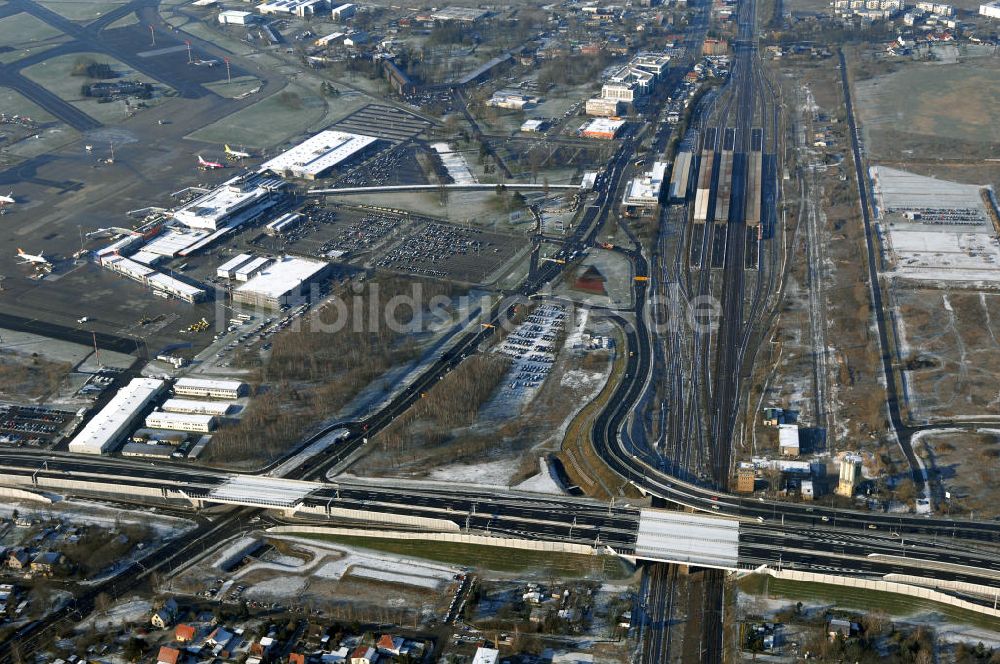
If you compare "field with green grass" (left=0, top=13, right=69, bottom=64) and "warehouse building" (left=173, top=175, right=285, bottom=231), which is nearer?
"warehouse building" (left=173, top=175, right=285, bottom=231)

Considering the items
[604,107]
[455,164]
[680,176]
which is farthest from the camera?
[604,107]

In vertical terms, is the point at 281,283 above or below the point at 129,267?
above

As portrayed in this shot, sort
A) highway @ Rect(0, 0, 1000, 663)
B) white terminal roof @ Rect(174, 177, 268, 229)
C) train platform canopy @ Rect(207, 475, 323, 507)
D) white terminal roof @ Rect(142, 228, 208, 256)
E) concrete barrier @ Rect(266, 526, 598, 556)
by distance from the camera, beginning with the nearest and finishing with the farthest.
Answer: highway @ Rect(0, 0, 1000, 663) < concrete barrier @ Rect(266, 526, 598, 556) < train platform canopy @ Rect(207, 475, 323, 507) < white terminal roof @ Rect(142, 228, 208, 256) < white terminal roof @ Rect(174, 177, 268, 229)

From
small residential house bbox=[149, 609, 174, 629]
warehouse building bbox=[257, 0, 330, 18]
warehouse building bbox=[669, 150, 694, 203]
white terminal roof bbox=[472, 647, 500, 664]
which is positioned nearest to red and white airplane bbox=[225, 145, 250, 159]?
warehouse building bbox=[669, 150, 694, 203]

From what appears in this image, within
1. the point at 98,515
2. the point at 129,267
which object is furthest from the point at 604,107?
the point at 98,515

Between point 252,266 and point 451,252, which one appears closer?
point 252,266

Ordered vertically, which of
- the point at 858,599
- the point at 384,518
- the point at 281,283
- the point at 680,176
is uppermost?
the point at 680,176

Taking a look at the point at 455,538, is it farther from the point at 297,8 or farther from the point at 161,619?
the point at 297,8

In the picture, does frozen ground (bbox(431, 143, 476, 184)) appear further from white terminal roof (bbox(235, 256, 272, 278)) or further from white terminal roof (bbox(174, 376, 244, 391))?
white terminal roof (bbox(174, 376, 244, 391))
